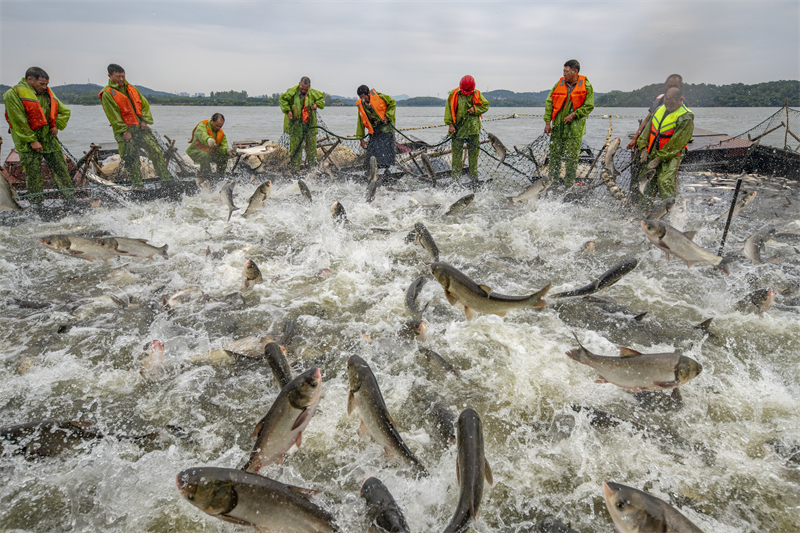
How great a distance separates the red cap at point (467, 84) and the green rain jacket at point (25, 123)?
867 centimetres

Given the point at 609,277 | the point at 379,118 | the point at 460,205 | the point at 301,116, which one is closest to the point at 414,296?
the point at 609,277

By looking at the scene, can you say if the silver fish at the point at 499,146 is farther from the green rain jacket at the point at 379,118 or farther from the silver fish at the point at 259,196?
the silver fish at the point at 259,196

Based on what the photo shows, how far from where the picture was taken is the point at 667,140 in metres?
7.43

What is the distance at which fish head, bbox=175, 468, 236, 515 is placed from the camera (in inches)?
82.5

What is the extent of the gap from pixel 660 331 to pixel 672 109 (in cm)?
508

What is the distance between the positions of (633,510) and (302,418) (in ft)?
6.41

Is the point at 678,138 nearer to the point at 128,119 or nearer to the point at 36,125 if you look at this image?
the point at 128,119

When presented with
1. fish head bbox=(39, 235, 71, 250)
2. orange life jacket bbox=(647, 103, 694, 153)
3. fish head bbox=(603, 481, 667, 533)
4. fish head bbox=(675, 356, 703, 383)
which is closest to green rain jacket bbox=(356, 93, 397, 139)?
orange life jacket bbox=(647, 103, 694, 153)

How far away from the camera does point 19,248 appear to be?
6855 mm

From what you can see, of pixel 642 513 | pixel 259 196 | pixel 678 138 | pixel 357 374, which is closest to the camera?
pixel 642 513

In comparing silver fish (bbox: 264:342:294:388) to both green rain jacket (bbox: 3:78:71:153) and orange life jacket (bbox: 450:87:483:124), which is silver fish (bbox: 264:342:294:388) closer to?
green rain jacket (bbox: 3:78:71:153)

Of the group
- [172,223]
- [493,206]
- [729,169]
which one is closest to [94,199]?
[172,223]

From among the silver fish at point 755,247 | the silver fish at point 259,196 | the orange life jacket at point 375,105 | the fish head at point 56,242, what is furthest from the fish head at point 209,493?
the orange life jacket at point 375,105

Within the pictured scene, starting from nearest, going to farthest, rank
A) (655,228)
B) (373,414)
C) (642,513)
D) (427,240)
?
(642,513) < (373,414) < (655,228) < (427,240)
